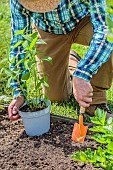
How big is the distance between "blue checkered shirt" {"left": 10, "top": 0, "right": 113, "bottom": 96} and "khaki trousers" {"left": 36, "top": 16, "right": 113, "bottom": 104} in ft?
0.19

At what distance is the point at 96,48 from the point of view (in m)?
2.32

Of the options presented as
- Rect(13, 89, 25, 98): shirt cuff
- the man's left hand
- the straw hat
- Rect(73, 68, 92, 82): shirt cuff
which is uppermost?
the straw hat

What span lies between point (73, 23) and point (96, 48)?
0.56 metres

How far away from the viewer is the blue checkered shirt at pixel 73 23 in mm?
2320

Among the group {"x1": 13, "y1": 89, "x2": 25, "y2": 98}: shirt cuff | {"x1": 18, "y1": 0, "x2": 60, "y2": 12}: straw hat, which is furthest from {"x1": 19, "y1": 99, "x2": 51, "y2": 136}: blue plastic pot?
{"x1": 18, "y1": 0, "x2": 60, "y2": 12}: straw hat

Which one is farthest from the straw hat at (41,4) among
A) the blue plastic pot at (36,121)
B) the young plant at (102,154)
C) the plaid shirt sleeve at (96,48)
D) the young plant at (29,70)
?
the young plant at (102,154)

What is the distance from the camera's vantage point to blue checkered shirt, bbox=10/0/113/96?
2320mm

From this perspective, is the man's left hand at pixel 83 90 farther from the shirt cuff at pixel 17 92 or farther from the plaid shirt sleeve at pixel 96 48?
the shirt cuff at pixel 17 92

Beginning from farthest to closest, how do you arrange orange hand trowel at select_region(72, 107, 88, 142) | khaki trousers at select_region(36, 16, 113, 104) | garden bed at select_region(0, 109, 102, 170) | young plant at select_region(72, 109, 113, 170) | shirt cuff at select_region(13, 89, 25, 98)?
1. khaki trousers at select_region(36, 16, 113, 104)
2. shirt cuff at select_region(13, 89, 25, 98)
3. orange hand trowel at select_region(72, 107, 88, 142)
4. garden bed at select_region(0, 109, 102, 170)
5. young plant at select_region(72, 109, 113, 170)

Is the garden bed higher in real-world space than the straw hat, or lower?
lower

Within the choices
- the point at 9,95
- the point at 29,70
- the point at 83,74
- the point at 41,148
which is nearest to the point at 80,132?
the point at 41,148

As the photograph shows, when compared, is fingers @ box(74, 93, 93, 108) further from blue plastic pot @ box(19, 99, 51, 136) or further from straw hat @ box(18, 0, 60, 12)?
straw hat @ box(18, 0, 60, 12)

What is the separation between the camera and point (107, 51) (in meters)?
2.35

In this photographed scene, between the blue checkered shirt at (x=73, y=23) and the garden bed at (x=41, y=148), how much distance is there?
277mm
